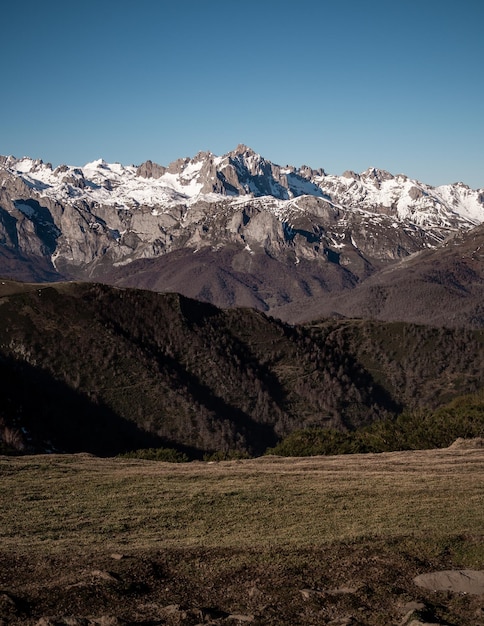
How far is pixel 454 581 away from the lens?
2306 centimetres

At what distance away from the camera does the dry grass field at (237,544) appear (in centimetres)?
2138

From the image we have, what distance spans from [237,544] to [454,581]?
353 inches

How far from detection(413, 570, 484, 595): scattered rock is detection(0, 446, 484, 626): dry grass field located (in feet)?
1.67

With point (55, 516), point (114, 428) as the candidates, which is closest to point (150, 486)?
point (55, 516)

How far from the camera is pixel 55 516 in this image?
3450cm

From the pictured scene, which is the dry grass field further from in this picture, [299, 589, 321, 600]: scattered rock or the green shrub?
the green shrub

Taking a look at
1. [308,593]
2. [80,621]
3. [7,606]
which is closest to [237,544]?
[308,593]

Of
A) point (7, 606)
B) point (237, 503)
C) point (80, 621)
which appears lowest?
point (80, 621)

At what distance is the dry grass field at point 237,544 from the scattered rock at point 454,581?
0.51m

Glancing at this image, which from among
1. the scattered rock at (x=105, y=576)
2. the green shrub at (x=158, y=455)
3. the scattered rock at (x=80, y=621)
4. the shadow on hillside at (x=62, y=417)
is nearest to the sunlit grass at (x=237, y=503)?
the scattered rock at (x=105, y=576)

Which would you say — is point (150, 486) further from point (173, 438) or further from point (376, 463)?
point (173, 438)

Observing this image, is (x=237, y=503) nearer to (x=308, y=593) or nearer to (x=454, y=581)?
(x=308, y=593)

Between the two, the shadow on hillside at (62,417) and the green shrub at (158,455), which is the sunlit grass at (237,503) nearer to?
the green shrub at (158,455)

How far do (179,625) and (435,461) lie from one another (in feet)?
109
